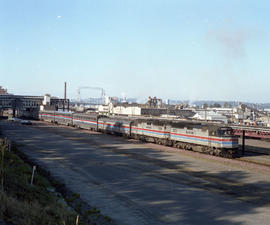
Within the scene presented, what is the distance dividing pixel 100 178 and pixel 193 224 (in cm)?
968

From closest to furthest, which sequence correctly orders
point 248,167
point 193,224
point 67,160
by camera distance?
point 193,224
point 248,167
point 67,160

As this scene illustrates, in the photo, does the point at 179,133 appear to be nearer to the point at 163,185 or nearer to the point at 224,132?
the point at 224,132

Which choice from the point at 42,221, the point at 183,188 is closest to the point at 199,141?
the point at 183,188

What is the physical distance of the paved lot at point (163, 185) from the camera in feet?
47.4

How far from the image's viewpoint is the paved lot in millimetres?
14453

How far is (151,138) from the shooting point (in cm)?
4178

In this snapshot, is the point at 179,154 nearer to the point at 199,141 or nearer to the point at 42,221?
the point at 199,141

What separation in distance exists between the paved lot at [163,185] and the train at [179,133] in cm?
204

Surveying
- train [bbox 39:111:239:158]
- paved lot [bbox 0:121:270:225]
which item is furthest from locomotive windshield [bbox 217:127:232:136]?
paved lot [bbox 0:121:270:225]

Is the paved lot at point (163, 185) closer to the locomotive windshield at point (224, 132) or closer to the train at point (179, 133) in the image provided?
the train at point (179, 133)

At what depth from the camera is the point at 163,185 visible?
772 inches

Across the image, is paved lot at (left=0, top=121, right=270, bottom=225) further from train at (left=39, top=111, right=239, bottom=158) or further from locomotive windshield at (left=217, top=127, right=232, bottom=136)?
locomotive windshield at (left=217, top=127, right=232, bottom=136)

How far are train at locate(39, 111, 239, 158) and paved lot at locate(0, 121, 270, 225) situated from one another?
2042 mm

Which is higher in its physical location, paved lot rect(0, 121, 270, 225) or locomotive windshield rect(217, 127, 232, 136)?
locomotive windshield rect(217, 127, 232, 136)
